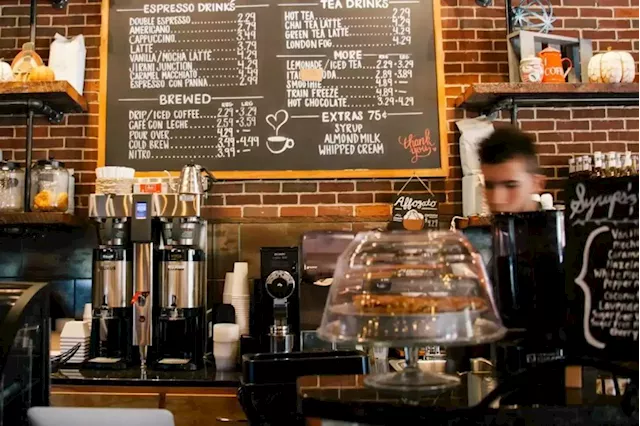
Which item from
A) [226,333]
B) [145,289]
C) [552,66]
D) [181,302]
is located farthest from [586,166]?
[145,289]

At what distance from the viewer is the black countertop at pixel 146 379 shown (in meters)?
2.61

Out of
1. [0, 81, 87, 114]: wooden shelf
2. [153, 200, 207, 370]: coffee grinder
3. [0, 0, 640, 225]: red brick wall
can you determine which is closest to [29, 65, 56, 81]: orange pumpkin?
[0, 81, 87, 114]: wooden shelf

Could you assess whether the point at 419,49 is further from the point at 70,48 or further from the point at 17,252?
the point at 17,252

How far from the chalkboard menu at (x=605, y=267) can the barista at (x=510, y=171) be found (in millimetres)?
1232

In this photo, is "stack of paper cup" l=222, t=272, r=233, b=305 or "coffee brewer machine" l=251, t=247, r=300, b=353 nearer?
"coffee brewer machine" l=251, t=247, r=300, b=353

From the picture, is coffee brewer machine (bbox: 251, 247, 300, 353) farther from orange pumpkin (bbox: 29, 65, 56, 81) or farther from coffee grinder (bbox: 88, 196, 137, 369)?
orange pumpkin (bbox: 29, 65, 56, 81)

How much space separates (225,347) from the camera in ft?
9.25

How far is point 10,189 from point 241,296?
1328mm

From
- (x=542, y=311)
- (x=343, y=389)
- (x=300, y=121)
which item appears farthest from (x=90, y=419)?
(x=300, y=121)

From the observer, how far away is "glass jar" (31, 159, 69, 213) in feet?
10.5

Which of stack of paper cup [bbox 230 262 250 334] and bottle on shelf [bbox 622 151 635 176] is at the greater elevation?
bottle on shelf [bbox 622 151 635 176]

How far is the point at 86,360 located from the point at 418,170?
195 centimetres

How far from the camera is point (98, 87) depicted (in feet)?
11.7

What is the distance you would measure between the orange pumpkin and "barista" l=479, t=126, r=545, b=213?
2.22m
